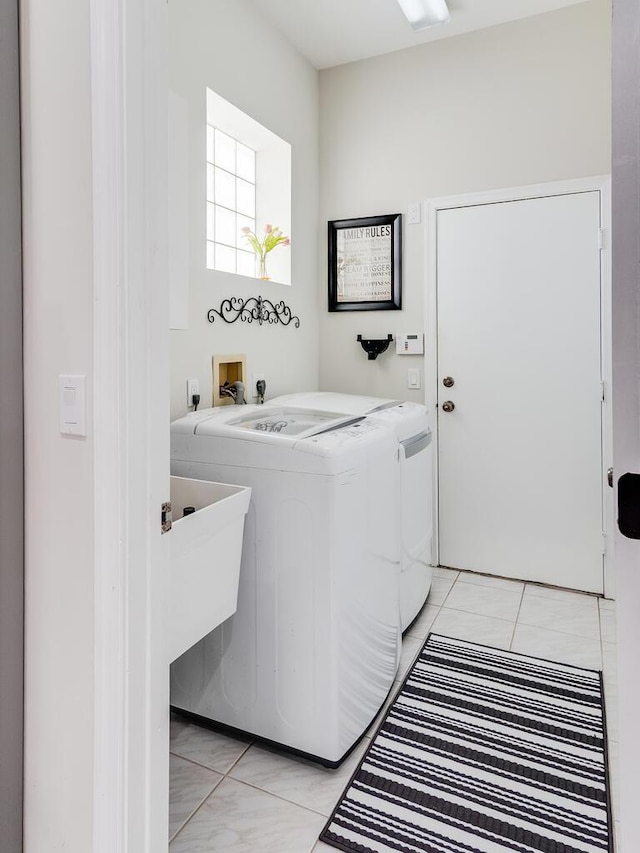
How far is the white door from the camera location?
2777 millimetres

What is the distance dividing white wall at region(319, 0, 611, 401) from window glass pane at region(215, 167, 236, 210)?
0.66 meters

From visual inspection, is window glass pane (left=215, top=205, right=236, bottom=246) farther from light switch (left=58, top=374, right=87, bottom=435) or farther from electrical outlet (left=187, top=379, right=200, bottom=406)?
light switch (left=58, top=374, right=87, bottom=435)

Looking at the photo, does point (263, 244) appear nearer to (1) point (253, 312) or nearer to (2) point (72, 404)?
(1) point (253, 312)

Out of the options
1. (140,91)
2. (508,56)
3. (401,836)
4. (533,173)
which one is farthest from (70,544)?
(508,56)

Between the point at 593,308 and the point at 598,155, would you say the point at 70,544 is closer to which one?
the point at 593,308

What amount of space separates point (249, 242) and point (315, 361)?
81 cm

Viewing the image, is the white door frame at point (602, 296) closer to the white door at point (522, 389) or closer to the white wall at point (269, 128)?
the white door at point (522, 389)

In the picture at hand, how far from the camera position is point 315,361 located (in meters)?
3.37

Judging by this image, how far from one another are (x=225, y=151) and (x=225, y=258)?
1.75 ft

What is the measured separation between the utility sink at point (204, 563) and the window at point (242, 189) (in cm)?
150

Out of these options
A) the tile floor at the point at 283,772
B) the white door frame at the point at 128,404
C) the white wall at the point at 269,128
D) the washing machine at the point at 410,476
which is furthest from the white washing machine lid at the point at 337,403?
the white door frame at the point at 128,404

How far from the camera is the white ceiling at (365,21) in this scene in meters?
2.67

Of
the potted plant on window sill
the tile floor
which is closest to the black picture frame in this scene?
Result: the potted plant on window sill

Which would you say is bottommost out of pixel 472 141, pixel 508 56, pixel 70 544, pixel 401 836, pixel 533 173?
pixel 401 836
